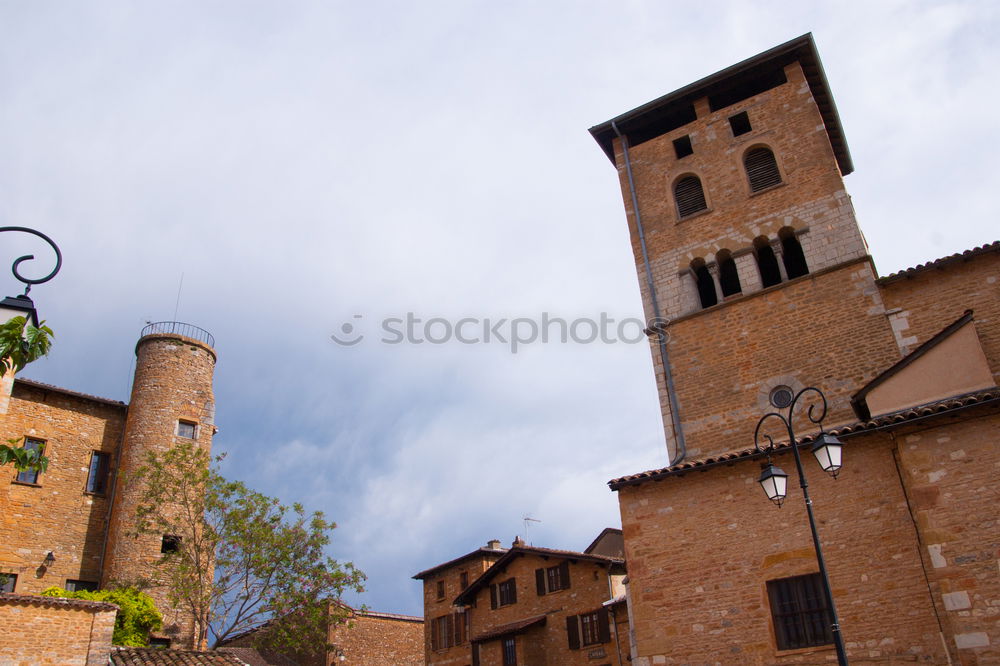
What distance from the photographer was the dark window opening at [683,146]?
24578 millimetres

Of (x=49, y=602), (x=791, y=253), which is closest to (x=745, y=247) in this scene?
(x=791, y=253)

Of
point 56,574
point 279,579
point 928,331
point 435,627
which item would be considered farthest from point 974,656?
point 435,627

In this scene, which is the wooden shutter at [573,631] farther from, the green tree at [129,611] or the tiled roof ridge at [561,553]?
the green tree at [129,611]

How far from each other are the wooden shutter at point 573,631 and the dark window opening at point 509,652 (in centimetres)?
257

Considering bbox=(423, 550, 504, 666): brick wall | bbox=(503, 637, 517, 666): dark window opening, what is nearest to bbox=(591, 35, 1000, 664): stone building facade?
bbox=(503, 637, 517, 666): dark window opening

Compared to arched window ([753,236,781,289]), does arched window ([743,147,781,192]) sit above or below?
above

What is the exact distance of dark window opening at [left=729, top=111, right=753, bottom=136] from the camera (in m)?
23.8

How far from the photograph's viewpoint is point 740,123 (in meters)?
24.0

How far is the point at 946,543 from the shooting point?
12.8 metres

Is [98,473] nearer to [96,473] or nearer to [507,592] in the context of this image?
[96,473]

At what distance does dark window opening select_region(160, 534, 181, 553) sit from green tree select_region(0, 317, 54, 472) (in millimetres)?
22726

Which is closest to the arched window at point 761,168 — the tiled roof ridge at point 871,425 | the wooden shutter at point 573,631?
the tiled roof ridge at point 871,425

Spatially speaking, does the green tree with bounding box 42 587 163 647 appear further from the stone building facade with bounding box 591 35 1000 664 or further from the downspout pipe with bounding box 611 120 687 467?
the downspout pipe with bounding box 611 120 687 467

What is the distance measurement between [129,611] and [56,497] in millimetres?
5741
